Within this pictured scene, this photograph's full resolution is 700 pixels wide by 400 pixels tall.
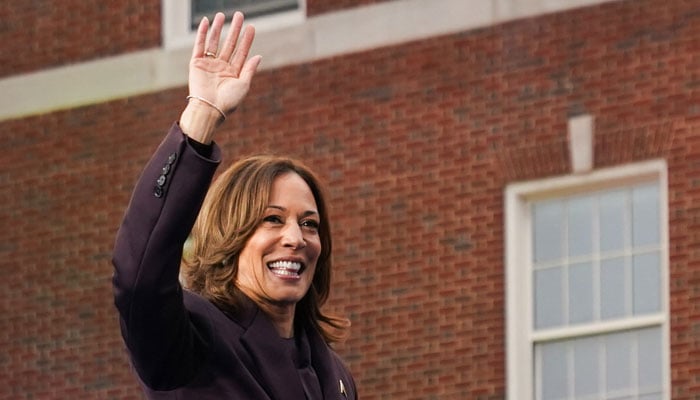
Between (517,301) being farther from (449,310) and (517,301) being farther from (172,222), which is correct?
(172,222)

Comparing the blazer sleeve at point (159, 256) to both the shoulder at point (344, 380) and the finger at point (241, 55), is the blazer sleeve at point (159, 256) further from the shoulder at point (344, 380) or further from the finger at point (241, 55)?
the shoulder at point (344, 380)

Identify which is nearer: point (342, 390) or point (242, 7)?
point (342, 390)

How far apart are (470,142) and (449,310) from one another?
119 cm

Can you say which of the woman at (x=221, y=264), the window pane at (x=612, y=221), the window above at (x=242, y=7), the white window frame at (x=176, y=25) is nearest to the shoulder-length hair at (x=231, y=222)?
the woman at (x=221, y=264)

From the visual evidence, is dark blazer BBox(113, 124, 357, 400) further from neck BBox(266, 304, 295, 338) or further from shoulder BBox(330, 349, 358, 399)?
shoulder BBox(330, 349, 358, 399)

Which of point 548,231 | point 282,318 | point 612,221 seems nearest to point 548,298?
point 548,231

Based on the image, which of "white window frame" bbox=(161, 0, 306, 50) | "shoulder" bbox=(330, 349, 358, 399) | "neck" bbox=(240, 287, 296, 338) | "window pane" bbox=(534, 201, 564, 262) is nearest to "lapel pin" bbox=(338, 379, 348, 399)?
"shoulder" bbox=(330, 349, 358, 399)

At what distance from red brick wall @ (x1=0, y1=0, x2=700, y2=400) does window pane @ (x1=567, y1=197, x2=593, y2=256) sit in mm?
328

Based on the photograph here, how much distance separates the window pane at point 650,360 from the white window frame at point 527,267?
3.5 inches

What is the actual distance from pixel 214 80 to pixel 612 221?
11.1m

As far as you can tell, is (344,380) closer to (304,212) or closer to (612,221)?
(304,212)

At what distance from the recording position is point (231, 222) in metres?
5.94

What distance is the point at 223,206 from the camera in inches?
235

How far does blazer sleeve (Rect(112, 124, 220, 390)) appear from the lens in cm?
562
